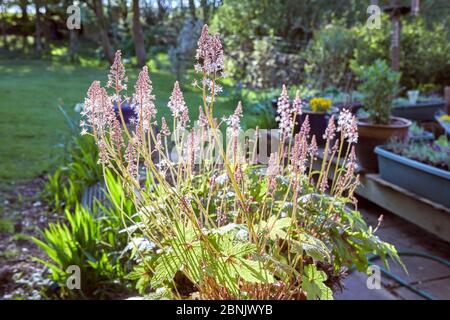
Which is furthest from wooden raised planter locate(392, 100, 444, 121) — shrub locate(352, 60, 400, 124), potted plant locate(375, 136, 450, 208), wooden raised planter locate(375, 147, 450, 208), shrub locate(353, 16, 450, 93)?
wooden raised planter locate(375, 147, 450, 208)

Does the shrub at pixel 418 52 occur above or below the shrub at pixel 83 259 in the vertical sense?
above

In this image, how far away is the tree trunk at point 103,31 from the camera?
1.38 m

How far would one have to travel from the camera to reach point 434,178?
212 centimetres

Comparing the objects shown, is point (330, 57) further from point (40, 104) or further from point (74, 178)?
point (40, 104)

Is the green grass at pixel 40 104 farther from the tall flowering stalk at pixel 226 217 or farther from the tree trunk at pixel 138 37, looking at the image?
the tall flowering stalk at pixel 226 217

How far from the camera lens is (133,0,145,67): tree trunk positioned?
1310 mm

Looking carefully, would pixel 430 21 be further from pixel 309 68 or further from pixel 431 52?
pixel 309 68

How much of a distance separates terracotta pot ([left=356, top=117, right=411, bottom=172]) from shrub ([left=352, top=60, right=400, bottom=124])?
0.08 meters

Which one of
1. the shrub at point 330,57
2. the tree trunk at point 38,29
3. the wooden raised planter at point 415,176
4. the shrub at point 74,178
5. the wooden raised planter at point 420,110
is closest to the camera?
the tree trunk at point 38,29

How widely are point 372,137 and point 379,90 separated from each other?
253 mm

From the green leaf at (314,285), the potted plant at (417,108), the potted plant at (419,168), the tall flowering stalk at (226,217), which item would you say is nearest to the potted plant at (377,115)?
the potted plant at (419,168)

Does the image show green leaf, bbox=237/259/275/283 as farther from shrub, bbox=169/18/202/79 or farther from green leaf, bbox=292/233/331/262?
shrub, bbox=169/18/202/79

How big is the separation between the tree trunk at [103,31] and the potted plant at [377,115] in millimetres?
1587
